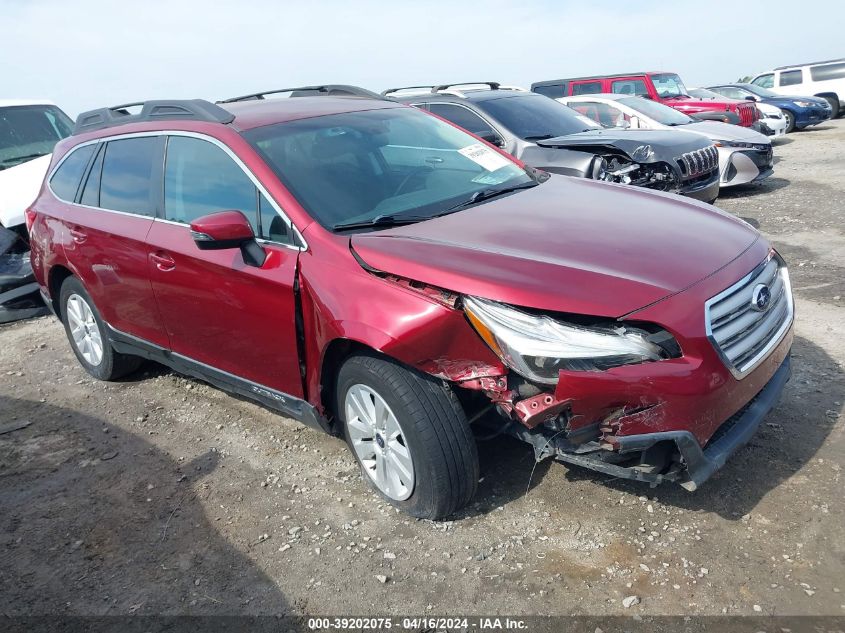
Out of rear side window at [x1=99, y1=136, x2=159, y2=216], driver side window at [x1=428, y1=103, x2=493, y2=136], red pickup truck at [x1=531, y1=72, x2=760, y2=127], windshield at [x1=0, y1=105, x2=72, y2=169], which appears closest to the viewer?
rear side window at [x1=99, y1=136, x2=159, y2=216]

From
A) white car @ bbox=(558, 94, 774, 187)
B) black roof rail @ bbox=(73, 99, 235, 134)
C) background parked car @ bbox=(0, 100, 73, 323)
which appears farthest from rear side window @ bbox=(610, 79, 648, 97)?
black roof rail @ bbox=(73, 99, 235, 134)

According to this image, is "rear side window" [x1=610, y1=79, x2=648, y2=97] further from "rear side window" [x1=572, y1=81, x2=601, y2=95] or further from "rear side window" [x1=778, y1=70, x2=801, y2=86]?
"rear side window" [x1=778, y1=70, x2=801, y2=86]

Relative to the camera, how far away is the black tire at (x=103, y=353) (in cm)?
502

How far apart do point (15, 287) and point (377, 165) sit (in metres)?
5.46

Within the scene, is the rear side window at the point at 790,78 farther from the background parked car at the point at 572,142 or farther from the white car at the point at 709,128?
the background parked car at the point at 572,142

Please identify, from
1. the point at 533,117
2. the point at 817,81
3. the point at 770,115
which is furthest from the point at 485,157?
the point at 817,81

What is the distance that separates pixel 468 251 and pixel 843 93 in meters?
22.6

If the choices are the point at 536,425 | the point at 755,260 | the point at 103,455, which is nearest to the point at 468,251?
the point at 536,425

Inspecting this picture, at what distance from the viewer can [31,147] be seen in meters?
8.94

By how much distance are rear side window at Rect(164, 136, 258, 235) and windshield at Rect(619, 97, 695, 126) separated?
8325mm

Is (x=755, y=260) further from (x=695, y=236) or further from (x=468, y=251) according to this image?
(x=468, y=251)

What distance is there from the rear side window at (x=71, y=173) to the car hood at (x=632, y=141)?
14.5 feet

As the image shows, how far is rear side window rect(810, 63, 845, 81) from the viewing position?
21.0 m

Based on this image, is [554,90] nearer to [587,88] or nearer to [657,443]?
[587,88]
